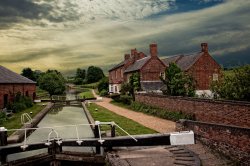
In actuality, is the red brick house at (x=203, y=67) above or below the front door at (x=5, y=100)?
above

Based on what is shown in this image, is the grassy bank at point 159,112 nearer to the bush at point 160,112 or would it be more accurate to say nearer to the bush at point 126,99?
the bush at point 160,112

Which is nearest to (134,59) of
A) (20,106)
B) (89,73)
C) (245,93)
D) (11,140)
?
(20,106)

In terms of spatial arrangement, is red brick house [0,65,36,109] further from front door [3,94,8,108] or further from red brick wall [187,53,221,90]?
red brick wall [187,53,221,90]

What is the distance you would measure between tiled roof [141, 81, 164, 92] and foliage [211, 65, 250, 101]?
17.2m

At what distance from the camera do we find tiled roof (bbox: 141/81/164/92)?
36912mm

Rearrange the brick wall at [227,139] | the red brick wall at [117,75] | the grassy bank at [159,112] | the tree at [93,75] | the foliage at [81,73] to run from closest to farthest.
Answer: the brick wall at [227,139] → the grassy bank at [159,112] → the red brick wall at [117,75] → the tree at [93,75] → the foliage at [81,73]

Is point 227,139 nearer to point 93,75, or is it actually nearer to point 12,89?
point 12,89

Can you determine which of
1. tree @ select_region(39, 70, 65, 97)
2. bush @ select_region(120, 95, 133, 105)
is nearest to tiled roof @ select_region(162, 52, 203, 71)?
bush @ select_region(120, 95, 133, 105)

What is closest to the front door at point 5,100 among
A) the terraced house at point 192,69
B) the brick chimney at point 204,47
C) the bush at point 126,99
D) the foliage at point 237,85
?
the bush at point 126,99

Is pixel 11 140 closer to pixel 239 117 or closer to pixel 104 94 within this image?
pixel 239 117

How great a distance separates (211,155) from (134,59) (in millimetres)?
37284

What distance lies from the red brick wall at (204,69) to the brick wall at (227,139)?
87.7ft

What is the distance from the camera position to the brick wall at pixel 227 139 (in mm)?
9352

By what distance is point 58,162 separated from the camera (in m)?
11.3
